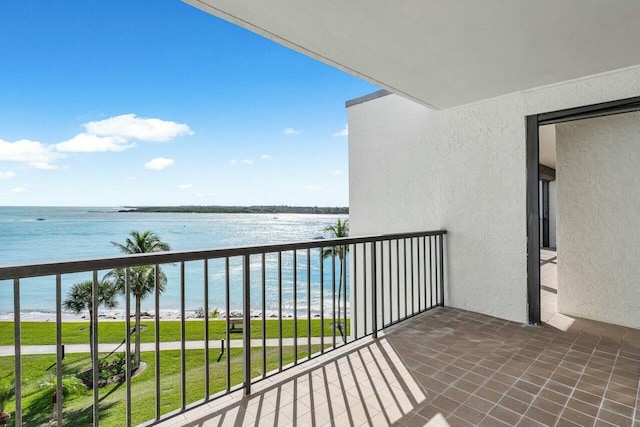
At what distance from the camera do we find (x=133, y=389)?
43.5 feet

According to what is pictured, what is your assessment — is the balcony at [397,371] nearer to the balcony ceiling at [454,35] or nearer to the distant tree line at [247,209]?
the balcony ceiling at [454,35]

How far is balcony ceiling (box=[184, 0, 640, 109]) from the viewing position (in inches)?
76.6

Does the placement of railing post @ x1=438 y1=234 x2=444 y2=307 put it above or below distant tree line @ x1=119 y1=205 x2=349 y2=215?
below

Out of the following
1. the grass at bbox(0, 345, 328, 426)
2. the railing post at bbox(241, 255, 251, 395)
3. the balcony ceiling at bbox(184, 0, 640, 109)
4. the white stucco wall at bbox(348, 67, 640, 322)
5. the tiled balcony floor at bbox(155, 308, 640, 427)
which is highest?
the balcony ceiling at bbox(184, 0, 640, 109)

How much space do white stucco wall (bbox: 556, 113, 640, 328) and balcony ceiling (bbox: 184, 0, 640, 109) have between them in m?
0.95

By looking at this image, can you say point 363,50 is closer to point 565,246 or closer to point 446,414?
point 446,414

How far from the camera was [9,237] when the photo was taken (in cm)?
2580

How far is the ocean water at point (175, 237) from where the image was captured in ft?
73.7

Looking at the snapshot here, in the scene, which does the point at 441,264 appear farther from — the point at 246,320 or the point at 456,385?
the point at 246,320

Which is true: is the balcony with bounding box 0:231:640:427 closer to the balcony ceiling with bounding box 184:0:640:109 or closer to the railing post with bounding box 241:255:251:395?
the railing post with bounding box 241:255:251:395

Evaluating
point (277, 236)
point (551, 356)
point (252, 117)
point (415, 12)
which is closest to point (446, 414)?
point (551, 356)

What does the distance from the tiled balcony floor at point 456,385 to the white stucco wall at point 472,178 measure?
0.74 m

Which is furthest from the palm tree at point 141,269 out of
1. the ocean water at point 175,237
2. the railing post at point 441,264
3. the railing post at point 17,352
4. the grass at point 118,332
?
the railing post at point 17,352

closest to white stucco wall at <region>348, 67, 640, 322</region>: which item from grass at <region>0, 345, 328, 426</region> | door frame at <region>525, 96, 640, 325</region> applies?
door frame at <region>525, 96, 640, 325</region>
